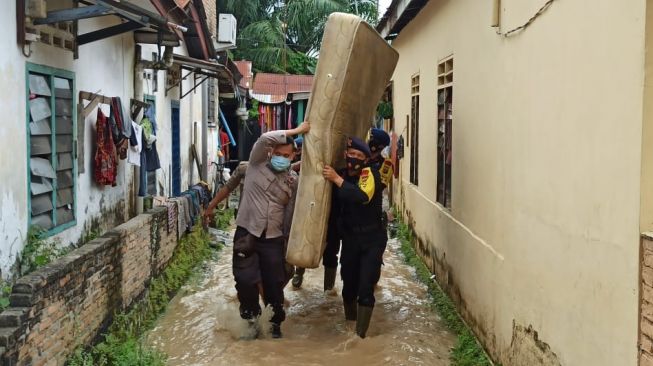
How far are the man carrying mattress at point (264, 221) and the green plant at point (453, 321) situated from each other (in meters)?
1.60

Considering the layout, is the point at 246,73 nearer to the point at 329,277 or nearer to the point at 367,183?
the point at 329,277

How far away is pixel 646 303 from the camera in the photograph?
9.05 ft

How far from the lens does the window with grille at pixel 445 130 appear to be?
25.0 ft

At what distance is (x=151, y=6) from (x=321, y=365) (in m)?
4.05

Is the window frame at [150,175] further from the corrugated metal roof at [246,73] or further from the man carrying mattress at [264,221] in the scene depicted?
the corrugated metal roof at [246,73]

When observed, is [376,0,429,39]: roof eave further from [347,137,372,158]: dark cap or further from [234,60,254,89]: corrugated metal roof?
[234,60,254,89]: corrugated metal roof

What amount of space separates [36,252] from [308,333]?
255 centimetres

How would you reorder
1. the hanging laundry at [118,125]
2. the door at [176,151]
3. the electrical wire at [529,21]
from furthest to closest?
the door at [176,151] < the hanging laundry at [118,125] < the electrical wire at [529,21]

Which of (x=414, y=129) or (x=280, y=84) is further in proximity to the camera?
(x=280, y=84)

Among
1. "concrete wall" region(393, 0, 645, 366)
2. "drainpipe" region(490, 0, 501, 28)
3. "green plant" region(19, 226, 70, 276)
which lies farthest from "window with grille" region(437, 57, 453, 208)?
"green plant" region(19, 226, 70, 276)

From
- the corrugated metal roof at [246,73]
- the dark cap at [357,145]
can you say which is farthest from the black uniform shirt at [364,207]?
the corrugated metal roof at [246,73]

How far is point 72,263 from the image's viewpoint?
463cm

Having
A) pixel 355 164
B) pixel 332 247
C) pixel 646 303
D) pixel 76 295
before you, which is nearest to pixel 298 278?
pixel 332 247

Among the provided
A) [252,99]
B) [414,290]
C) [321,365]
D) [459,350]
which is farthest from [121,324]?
[252,99]
